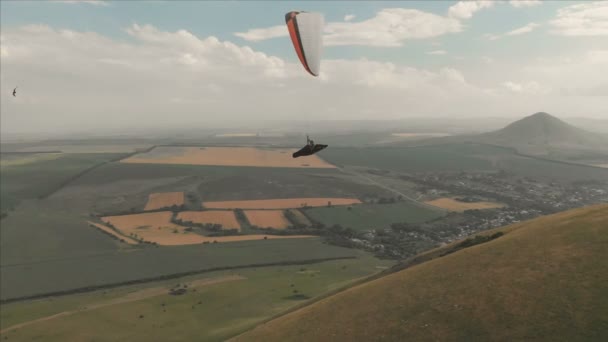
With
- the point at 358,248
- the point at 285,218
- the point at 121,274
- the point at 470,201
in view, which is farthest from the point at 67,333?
Result: the point at 470,201

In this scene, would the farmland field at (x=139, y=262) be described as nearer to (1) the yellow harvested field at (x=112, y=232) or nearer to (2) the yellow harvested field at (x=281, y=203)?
(1) the yellow harvested field at (x=112, y=232)

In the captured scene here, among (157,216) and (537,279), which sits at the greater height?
(537,279)

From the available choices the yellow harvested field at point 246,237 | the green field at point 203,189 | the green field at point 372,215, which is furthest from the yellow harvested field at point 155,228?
the green field at point 372,215

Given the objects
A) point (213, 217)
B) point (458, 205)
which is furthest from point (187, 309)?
point (458, 205)

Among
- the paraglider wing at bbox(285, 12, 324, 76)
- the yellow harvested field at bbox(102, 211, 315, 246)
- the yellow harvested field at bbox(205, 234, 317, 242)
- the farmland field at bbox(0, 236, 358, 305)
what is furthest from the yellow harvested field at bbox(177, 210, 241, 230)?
the paraglider wing at bbox(285, 12, 324, 76)

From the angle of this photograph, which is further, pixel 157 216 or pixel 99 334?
pixel 157 216

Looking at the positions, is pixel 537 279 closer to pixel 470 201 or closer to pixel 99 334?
pixel 99 334

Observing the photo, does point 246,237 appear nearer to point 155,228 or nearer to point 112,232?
point 155,228

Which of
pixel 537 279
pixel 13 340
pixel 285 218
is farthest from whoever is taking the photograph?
pixel 285 218
